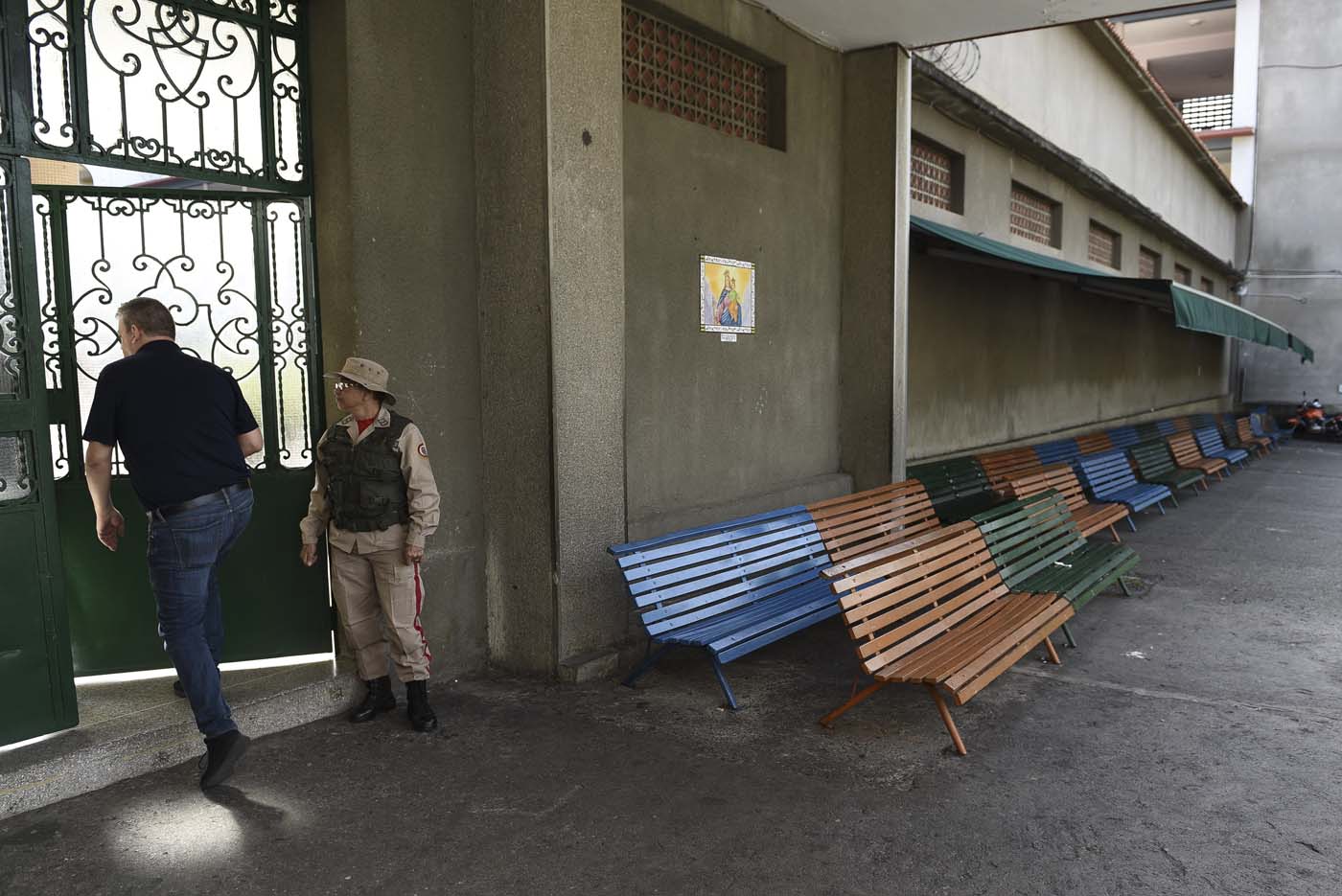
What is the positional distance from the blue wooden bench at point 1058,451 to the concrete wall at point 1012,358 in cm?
65

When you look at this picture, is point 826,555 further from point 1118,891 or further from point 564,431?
point 1118,891

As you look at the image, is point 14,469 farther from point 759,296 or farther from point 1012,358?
point 1012,358

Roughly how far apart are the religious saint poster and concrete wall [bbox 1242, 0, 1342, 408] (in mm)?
23855

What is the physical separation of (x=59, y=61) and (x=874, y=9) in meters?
5.09

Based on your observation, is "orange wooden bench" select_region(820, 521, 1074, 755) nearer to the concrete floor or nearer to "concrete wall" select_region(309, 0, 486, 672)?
the concrete floor

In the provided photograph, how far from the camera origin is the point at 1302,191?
2500 cm

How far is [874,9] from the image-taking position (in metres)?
6.84

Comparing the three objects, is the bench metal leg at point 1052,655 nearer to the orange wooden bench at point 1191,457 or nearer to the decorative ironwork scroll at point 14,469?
the decorative ironwork scroll at point 14,469

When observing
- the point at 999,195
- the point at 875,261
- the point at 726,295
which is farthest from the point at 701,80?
the point at 999,195

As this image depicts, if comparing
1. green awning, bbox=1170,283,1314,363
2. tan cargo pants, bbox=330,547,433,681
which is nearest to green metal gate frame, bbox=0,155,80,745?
tan cargo pants, bbox=330,547,433,681

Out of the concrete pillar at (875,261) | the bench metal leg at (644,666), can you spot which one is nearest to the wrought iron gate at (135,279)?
the bench metal leg at (644,666)

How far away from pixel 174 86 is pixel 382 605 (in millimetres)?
2442

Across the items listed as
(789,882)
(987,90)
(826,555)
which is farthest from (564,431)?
(987,90)

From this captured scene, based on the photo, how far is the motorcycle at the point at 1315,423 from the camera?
22.4 meters
